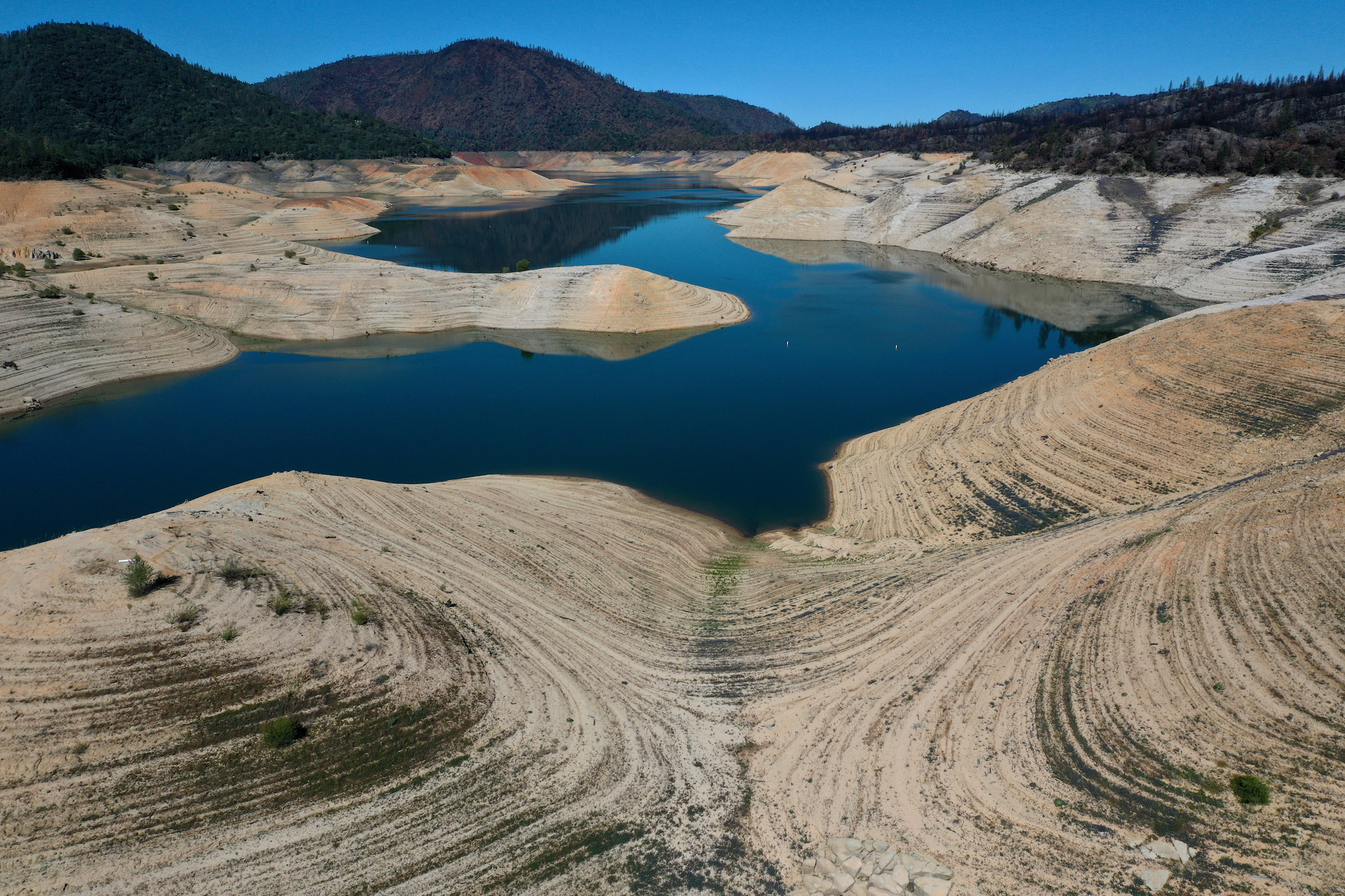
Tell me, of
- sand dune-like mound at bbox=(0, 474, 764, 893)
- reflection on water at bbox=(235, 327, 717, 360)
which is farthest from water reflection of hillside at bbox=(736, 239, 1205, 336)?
sand dune-like mound at bbox=(0, 474, 764, 893)

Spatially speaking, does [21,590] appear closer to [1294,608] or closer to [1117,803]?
[1117,803]

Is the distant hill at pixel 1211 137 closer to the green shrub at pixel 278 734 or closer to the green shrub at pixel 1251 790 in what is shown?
the green shrub at pixel 1251 790

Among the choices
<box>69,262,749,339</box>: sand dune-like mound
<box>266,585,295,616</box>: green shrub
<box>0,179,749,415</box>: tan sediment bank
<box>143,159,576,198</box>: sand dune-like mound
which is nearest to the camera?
<box>266,585,295,616</box>: green shrub

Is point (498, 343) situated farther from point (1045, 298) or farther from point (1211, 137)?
point (1211, 137)

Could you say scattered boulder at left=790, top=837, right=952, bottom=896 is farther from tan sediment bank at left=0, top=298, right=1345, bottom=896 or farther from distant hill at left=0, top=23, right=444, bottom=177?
distant hill at left=0, top=23, right=444, bottom=177

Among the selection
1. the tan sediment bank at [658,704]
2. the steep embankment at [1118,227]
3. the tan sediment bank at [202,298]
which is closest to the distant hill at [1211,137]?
the steep embankment at [1118,227]
